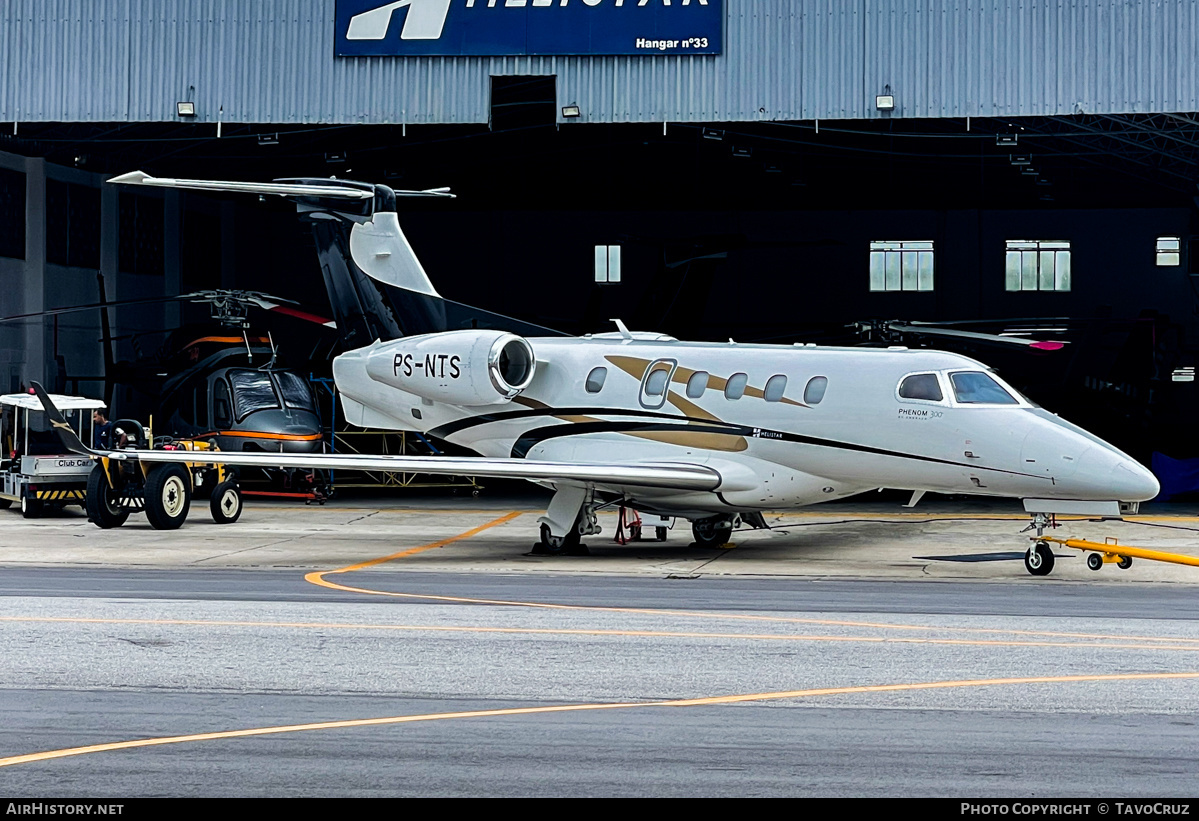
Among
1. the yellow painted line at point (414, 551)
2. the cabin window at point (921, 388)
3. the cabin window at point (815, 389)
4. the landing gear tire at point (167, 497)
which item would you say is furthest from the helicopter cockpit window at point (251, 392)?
the cabin window at point (921, 388)

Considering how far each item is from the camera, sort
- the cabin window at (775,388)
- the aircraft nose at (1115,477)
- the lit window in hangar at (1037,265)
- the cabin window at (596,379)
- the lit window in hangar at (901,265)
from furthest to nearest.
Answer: the lit window in hangar at (901,265), the lit window in hangar at (1037,265), the cabin window at (596,379), the cabin window at (775,388), the aircraft nose at (1115,477)

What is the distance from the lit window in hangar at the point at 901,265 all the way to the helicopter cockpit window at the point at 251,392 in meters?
22.8

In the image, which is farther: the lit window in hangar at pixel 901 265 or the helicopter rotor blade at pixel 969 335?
the lit window in hangar at pixel 901 265

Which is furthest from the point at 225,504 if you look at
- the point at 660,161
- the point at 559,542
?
the point at 660,161

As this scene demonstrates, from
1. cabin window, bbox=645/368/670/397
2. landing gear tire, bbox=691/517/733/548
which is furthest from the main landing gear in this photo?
cabin window, bbox=645/368/670/397

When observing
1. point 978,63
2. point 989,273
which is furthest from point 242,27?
point 989,273

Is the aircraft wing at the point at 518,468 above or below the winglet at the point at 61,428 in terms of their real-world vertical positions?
below

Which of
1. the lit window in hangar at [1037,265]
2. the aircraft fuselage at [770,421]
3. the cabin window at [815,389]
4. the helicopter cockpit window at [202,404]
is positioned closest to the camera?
the aircraft fuselage at [770,421]

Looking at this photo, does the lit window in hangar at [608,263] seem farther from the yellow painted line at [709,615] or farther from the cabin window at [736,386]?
the yellow painted line at [709,615]

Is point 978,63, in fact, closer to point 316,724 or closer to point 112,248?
point 316,724

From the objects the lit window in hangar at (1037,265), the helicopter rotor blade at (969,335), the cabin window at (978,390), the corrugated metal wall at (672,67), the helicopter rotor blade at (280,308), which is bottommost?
the cabin window at (978,390)

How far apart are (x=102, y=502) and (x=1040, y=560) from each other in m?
15.6

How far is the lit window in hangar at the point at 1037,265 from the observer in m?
44.7

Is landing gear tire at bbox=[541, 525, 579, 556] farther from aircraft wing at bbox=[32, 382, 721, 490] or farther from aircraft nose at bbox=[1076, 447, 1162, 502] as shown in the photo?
aircraft nose at bbox=[1076, 447, 1162, 502]
